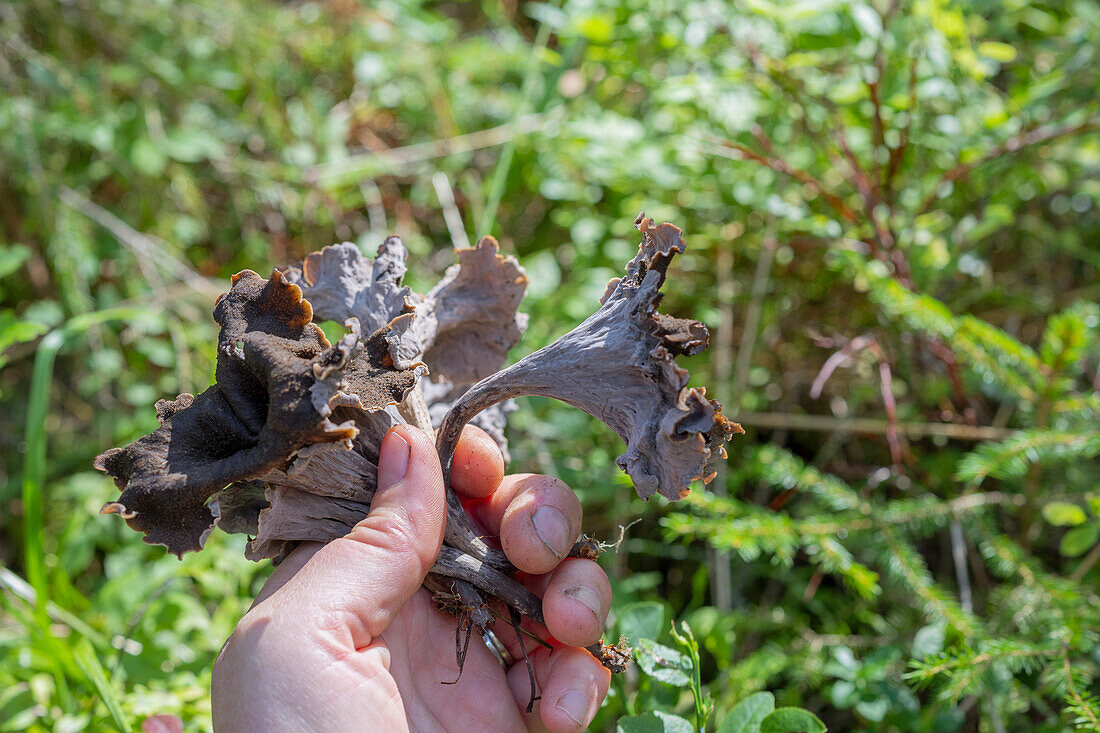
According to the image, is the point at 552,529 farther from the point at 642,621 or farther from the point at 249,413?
the point at 249,413

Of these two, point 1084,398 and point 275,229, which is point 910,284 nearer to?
point 1084,398

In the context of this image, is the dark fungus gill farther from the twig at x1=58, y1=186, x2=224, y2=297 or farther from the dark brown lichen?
the twig at x1=58, y1=186, x2=224, y2=297

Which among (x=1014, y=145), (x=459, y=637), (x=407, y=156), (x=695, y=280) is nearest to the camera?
(x=459, y=637)

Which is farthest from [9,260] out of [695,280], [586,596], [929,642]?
[929,642]

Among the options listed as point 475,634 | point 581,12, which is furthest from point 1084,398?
point 581,12

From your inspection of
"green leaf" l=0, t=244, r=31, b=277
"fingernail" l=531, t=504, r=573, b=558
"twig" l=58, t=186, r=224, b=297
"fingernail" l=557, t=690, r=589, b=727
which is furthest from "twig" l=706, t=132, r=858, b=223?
"green leaf" l=0, t=244, r=31, b=277

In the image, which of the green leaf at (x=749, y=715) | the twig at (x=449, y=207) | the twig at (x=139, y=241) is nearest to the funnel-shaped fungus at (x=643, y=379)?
the green leaf at (x=749, y=715)
